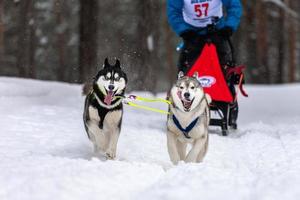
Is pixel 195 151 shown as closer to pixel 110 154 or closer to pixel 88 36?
pixel 110 154

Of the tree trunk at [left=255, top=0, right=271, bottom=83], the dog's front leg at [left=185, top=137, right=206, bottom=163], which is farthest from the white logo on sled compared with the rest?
the tree trunk at [left=255, top=0, right=271, bottom=83]

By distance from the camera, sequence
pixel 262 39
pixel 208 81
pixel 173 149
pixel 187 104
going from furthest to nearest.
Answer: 1. pixel 262 39
2. pixel 208 81
3. pixel 187 104
4. pixel 173 149

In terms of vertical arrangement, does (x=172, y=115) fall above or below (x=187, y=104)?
below

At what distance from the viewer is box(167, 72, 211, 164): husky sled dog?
15.0 ft

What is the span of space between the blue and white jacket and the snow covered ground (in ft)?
4.73

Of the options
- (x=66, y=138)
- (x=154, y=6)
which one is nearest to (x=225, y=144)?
(x=66, y=138)

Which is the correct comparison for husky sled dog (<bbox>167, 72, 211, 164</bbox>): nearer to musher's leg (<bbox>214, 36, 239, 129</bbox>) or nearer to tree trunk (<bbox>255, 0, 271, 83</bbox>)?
musher's leg (<bbox>214, 36, 239, 129</bbox>)

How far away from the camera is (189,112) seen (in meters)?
4.66

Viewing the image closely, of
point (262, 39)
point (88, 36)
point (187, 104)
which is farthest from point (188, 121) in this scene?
point (262, 39)

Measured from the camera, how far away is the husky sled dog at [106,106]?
474 cm

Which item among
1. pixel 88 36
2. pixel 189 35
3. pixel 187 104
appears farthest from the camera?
pixel 88 36

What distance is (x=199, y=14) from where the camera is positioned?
681 centimetres

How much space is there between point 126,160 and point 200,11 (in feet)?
9.01

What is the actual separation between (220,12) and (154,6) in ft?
14.8
